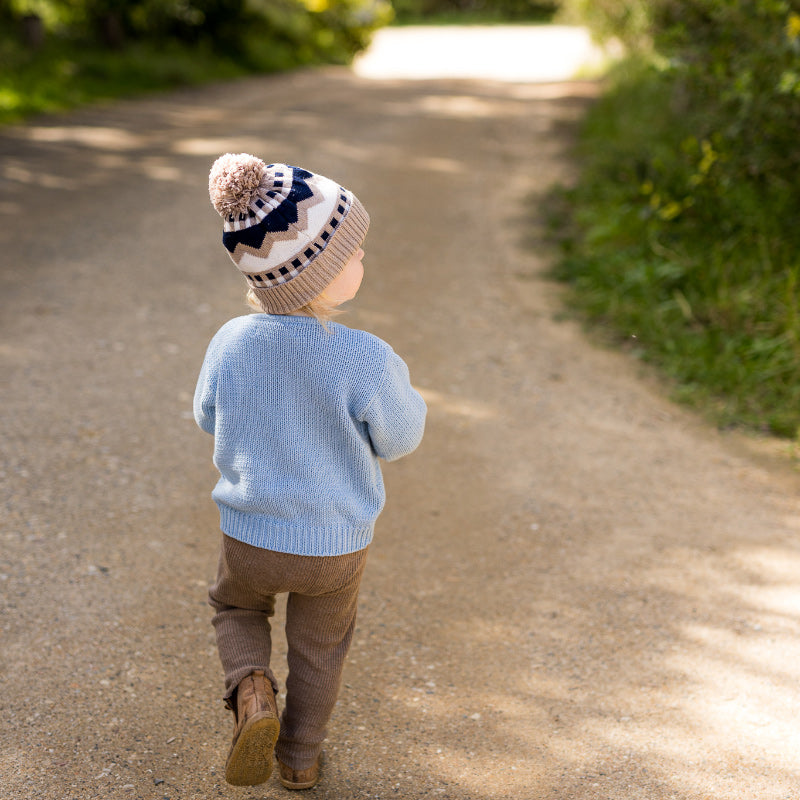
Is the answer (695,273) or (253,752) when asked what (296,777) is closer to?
(253,752)

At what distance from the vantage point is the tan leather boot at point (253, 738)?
209 centimetres

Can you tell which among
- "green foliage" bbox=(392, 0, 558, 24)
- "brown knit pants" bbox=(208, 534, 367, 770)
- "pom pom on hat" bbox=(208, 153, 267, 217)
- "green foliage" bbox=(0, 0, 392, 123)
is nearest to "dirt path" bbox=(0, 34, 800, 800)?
"brown knit pants" bbox=(208, 534, 367, 770)

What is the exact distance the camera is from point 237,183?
6.59 feet

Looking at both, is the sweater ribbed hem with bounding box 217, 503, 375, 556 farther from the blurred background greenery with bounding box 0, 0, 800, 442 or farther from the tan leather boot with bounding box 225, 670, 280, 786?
the blurred background greenery with bounding box 0, 0, 800, 442

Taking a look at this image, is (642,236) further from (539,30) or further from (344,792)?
(539,30)

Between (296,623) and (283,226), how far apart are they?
1002mm

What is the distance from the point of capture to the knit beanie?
6.64 feet

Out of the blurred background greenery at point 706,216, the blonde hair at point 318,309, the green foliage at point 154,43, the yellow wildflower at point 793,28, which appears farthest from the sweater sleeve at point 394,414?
the green foliage at point 154,43

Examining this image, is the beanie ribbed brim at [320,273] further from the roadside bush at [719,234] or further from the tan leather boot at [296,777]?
the roadside bush at [719,234]

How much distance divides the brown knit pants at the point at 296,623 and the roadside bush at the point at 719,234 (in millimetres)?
3013

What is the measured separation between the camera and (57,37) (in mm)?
15070

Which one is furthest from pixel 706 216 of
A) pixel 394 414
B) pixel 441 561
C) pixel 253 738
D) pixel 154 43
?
pixel 154 43

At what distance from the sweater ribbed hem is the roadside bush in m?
3.05

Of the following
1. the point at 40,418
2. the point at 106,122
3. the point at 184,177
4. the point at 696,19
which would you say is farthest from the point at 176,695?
the point at 106,122
